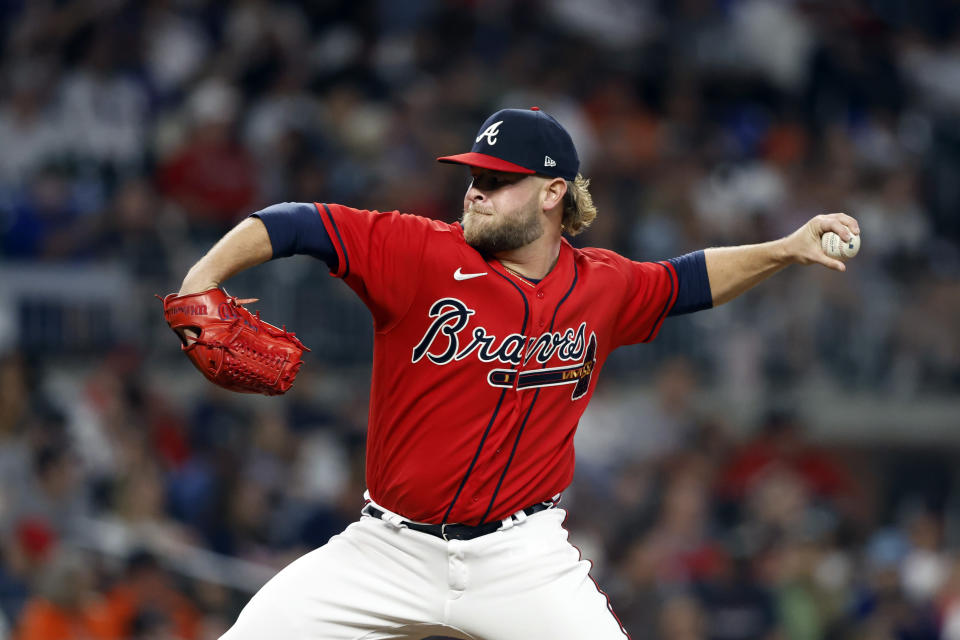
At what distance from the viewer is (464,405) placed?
383cm

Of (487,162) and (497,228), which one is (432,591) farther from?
(487,162)

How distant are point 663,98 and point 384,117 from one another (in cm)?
292

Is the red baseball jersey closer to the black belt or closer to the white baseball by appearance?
the black belt

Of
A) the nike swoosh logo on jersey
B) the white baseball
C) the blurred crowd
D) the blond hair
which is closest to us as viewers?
the nike swoosh logo on jersey

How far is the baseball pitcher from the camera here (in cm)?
370

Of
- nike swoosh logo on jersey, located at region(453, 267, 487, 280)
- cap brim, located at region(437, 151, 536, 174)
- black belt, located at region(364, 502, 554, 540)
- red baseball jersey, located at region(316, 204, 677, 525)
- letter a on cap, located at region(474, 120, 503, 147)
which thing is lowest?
black belt, located at region(364, 502, 554, 540)

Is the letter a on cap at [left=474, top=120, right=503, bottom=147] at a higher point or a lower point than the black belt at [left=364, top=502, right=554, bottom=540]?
higher

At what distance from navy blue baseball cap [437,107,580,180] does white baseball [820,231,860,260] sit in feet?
2.56

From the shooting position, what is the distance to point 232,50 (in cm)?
1064

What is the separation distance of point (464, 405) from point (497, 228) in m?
0.51

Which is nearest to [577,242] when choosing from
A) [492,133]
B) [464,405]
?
[492,133]

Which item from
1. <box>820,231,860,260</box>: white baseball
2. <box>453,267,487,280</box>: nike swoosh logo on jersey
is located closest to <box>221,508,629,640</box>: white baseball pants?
<box>453,267,487,280</box>: nike swoosh logo on jersey

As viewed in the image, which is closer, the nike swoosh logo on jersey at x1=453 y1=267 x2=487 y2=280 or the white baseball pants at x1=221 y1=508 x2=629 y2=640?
the white baseball pants at x1=221 y1=508 x2=629 y2=640

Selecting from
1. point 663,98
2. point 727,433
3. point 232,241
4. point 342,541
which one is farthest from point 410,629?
point 663,98
